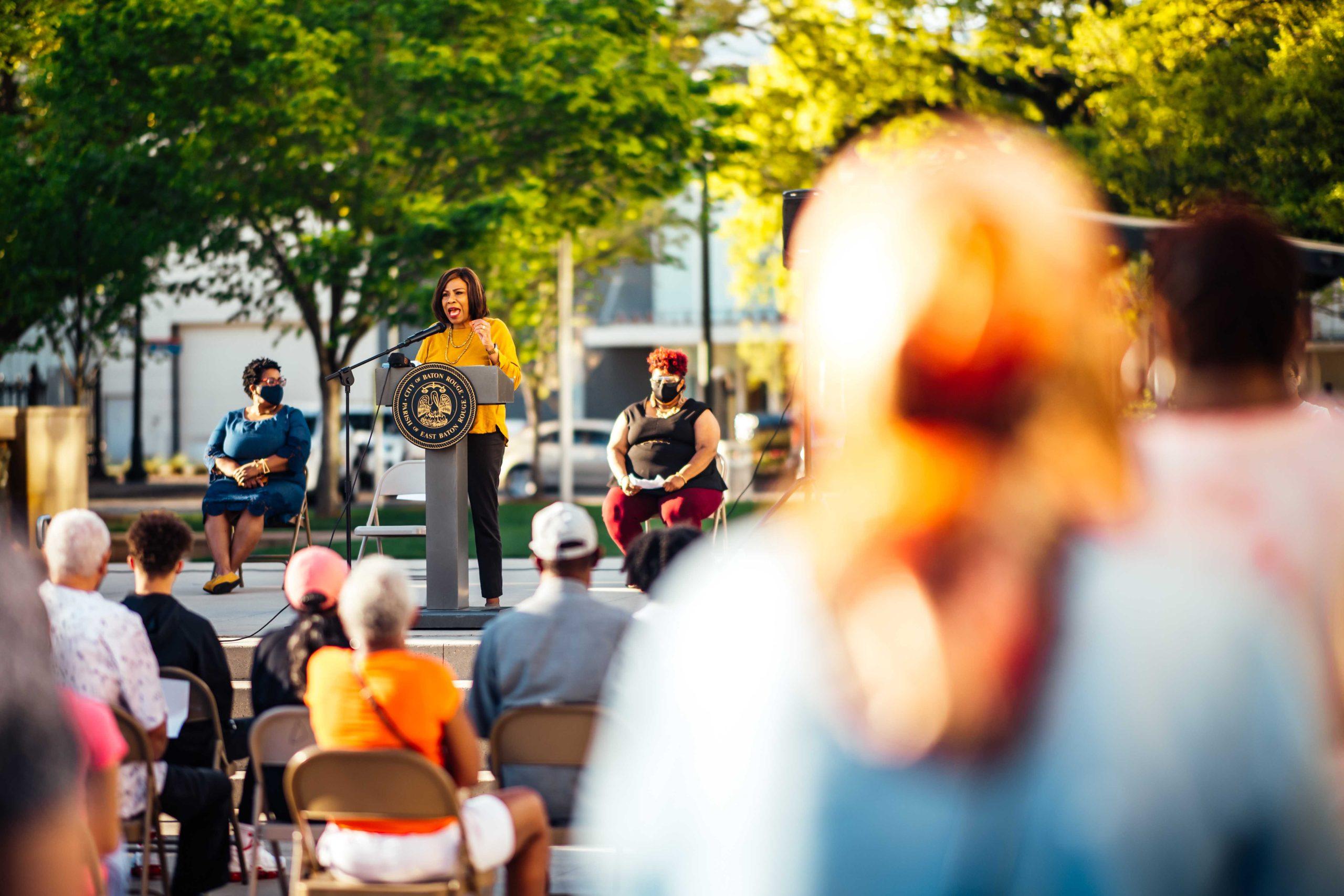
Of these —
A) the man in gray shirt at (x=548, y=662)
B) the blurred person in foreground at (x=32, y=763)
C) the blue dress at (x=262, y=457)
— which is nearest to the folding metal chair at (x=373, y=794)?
the man in gray shirt at (x=548, y=662)

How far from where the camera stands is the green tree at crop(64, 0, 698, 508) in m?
16.1

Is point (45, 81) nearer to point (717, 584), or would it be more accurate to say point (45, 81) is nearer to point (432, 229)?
point (432, 229)

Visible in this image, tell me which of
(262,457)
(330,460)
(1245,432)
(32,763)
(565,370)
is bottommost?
(330,460)

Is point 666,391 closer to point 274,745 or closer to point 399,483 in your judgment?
point 399,483

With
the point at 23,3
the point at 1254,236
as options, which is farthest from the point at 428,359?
the point at 23,3

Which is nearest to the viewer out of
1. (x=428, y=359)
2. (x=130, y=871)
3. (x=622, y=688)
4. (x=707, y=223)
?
(x=622, y=688)

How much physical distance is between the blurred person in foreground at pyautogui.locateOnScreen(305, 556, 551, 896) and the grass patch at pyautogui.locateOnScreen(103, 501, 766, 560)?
548cm

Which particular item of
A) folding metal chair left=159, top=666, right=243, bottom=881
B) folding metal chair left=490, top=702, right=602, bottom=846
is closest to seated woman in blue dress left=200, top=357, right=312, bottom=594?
folding metal chair left=159, top=666, right=243, bottom=881

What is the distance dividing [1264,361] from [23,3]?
14028 millimetres

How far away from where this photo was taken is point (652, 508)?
855 cm

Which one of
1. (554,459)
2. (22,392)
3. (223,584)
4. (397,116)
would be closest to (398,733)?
(223,584)

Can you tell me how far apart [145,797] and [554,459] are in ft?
76.4

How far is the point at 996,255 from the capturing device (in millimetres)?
1018

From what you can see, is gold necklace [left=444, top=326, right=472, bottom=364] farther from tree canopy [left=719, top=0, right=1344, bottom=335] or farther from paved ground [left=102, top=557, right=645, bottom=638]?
tree canopy [left=719, top=0, right=1344, bottom=335]
